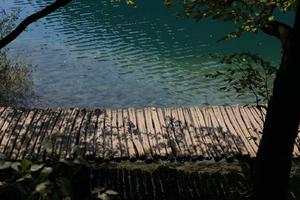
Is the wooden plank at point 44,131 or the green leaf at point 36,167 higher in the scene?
the green leaf at point 36,167

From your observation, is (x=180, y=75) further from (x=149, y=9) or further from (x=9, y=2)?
(x=9, y=2)

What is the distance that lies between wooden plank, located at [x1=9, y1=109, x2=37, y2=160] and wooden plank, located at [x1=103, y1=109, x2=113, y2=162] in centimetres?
226

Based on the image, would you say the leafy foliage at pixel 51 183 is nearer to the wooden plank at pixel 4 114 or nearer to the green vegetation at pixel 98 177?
the green vegetation at pixel 98 177

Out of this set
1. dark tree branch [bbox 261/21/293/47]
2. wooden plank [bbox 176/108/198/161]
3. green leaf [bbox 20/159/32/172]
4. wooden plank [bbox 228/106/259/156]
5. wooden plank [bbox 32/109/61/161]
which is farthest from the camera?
wooden plank [bbox 228/106/259/156]

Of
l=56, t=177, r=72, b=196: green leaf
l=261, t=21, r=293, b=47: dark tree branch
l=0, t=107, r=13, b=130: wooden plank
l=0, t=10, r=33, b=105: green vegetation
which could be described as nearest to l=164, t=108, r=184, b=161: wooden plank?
l=261, t=21, r=293, b=47: dark tree branch

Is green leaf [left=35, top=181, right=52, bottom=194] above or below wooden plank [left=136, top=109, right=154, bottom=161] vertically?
above

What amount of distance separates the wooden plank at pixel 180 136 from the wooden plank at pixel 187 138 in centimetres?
3

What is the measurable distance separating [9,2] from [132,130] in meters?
34.6

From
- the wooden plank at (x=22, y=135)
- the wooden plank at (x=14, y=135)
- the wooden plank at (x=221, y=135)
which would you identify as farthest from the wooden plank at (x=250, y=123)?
the wooden plank at (x=14, y=135)

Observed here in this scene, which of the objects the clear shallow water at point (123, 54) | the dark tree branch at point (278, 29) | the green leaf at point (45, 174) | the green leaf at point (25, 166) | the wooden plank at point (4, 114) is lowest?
the clear shallow water at point (123, 54)

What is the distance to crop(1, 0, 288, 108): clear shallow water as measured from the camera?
80.1 ft

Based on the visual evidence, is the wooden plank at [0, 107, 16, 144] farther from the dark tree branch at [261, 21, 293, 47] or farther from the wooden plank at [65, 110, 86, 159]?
the dark tree branch at [261, 21, 293, 47]

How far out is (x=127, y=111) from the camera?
1488 cm

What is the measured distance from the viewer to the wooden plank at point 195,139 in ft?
40.4
